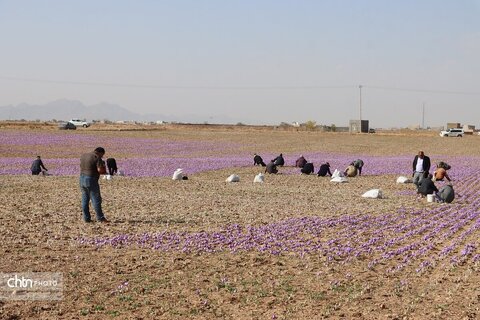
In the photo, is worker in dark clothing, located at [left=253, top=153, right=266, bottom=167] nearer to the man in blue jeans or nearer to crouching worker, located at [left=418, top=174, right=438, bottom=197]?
crouching worker, located at [left=418, top=174, right=438, bottom=197]

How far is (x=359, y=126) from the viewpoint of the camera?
396 feet

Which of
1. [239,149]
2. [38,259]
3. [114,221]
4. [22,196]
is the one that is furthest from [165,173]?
[239,149]

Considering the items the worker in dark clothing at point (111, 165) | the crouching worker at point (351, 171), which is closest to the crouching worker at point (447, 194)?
the crouching worker at point (351, 171)

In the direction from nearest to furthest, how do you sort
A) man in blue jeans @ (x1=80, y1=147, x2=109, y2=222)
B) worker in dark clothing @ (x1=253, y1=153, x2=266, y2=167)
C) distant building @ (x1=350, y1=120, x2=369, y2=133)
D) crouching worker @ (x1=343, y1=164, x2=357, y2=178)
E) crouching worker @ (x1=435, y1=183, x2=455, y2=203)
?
1. man in blue jeans @ (x1=80, y1=147, x2=109, y2=222)
2. crouching worker @ (x1=435, y1=183, x2=455, y2=203)
3. crouching worker @ (x1=343, y1=164, x2=357, y2=178)
4. worker in dark clothing @ (x1=253, y1=153, x2=266, y2=167)
5. distant building @ (x1=350, y1=120, x2=369, y2=133)

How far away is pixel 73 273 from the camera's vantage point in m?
11.4

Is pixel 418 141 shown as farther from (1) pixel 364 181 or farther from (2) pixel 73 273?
(2) pixel 73 273

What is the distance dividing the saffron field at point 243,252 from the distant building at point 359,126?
3701 inches

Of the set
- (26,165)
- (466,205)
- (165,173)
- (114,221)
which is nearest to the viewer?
(114,221)

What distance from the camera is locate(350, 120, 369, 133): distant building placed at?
120438 mm

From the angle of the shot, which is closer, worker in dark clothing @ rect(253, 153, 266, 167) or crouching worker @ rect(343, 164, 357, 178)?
crouching worker @ rect(343, 164, 357, 178)

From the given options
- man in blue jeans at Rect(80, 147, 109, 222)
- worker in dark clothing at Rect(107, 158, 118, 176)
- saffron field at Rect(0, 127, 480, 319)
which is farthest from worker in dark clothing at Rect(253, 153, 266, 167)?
man in blue jeans at Rect(80, 147, 109, 222)

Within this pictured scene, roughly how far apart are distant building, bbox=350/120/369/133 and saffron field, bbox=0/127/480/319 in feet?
308

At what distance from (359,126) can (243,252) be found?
110264 millimetres

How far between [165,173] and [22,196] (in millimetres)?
14165
